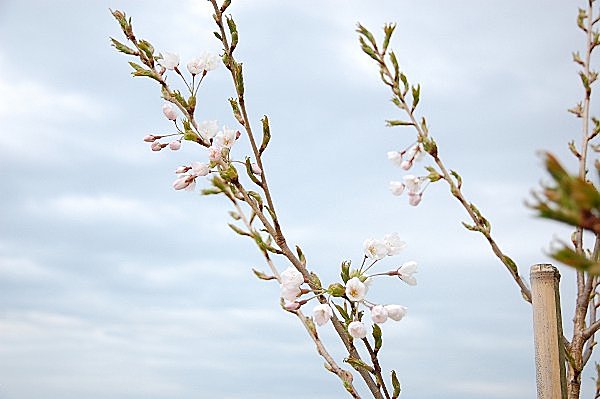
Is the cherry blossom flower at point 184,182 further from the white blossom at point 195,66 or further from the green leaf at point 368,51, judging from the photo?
the green leaf at point 368,51

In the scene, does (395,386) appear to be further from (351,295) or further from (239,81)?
(239,81)

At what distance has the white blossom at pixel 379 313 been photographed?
4.57 ft

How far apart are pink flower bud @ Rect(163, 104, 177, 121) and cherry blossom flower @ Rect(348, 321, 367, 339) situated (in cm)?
72

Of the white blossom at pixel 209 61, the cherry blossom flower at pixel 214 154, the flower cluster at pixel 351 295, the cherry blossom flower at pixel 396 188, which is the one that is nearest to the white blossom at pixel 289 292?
the flower cluster at pixel 351 295

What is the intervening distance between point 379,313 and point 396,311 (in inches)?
1.4

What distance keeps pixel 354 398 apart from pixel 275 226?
1.38 feet

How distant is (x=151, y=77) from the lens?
1726 millimetres

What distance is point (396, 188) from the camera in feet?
5.81

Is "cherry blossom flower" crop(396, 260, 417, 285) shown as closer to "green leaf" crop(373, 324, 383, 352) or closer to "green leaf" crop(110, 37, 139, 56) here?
"green leaf" crop(373, 324, 383, 352)

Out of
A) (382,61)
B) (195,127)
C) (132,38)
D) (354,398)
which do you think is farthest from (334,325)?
(132,38)

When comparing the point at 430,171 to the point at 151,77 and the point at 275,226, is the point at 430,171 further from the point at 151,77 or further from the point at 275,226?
the point at 151,77

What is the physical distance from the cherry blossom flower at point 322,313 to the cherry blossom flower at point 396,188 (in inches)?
18.8

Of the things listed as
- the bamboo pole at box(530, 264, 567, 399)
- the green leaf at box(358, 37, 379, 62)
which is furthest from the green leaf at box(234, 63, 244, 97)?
the bamboo pole at box(530, 264, 567, 399)

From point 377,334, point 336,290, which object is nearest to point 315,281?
point 336,290
